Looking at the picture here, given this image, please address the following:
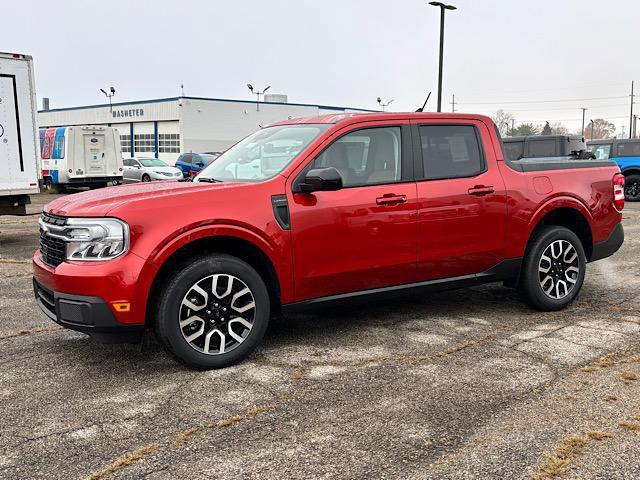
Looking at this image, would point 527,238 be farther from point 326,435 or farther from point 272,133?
point 326,435

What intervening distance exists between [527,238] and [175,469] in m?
3.76

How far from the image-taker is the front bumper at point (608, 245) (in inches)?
238

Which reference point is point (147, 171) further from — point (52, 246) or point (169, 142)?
point (169, 142)

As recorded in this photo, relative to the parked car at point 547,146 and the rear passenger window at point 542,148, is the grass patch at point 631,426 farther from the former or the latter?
the rear passenger window at point 542,148

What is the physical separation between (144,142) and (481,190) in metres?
56.8

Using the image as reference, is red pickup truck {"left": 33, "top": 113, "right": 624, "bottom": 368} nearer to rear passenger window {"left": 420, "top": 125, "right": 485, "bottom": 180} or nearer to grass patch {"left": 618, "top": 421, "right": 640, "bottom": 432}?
rear passenger window {"left": 420, "top": 125, "right": 485, "bottom": 180}

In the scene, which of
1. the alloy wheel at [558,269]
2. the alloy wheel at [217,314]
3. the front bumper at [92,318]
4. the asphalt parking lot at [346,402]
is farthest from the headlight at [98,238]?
the alloy wheel at [558,269]

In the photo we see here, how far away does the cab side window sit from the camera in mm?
4754

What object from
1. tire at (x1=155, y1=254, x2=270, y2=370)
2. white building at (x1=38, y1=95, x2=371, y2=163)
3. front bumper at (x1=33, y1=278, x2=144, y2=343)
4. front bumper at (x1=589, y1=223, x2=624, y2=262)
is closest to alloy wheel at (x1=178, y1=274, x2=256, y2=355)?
tire at (x1=155, y1=254, x2=270, y2=370)

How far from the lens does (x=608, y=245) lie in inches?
241

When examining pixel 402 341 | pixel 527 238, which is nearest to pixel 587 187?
pixel 527 238

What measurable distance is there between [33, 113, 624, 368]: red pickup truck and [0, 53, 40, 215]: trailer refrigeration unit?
6.46 meters

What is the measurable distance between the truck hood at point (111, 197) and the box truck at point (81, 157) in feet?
66.6

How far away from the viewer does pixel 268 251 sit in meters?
4.38
